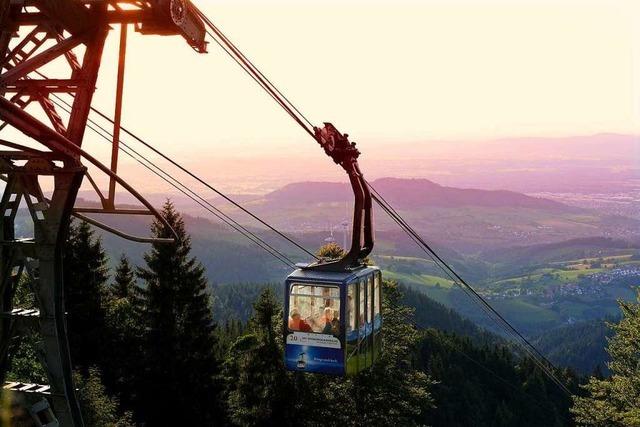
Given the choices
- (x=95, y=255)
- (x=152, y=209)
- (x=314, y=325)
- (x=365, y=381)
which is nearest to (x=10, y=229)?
(x=152, y=209)

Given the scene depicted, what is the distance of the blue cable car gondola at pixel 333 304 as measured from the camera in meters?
19.1

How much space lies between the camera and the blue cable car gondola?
1906cm

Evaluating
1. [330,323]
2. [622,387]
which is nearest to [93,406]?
[330,323]

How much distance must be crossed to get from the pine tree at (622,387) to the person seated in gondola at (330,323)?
26086 millimetres

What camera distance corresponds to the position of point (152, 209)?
13555 millimetres

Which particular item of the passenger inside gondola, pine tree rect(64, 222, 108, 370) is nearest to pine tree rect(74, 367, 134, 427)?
pine tree rect(64, 222, 108, 370)

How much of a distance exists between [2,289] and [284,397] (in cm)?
3263

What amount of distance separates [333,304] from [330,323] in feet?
1.94

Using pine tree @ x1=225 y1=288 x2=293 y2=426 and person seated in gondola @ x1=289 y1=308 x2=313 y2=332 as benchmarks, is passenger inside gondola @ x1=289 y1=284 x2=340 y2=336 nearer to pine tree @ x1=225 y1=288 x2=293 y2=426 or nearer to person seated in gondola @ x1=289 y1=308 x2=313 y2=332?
person seated in gondola @ x1=289 y1=308 x2=313 y2=332

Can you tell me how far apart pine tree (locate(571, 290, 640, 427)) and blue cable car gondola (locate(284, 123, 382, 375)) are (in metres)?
25.3

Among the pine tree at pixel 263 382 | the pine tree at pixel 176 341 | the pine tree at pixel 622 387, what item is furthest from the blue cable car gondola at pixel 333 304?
the pine tree at pixel 622 387

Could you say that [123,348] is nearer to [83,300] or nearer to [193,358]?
[83,300]

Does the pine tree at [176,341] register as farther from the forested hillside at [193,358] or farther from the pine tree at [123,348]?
the pine tree at [123,348]

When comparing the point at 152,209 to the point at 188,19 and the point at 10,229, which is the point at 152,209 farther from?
the point at 188,19
